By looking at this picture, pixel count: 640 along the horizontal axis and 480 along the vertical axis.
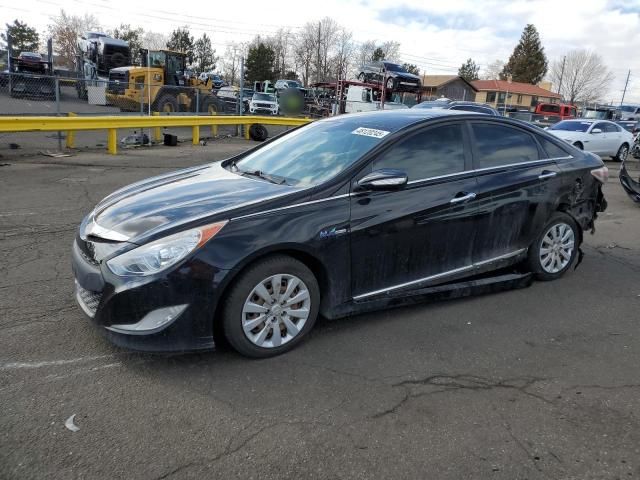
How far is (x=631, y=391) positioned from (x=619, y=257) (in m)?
3.47

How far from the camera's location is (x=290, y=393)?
303cm

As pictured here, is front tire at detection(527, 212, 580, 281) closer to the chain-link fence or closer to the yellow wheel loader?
the chain-link fence

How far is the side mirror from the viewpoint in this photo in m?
3.60

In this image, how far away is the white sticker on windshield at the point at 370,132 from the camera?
4.00 meters

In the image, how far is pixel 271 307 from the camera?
10.9 feet

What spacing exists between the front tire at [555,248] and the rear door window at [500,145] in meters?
0.68

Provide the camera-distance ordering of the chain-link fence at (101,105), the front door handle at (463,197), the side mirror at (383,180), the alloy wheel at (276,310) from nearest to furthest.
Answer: the alloy wheel at (276,310) → the side mirror at (383,180) → the front door handle at (463,197) → the chain-link fence at (101,105)

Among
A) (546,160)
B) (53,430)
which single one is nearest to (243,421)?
(53,430)

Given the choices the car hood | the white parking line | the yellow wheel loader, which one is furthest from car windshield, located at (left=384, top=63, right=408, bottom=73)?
the white parking line

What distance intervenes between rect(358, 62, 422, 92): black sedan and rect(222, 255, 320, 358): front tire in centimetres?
2935

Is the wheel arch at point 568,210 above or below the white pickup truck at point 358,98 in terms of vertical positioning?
below

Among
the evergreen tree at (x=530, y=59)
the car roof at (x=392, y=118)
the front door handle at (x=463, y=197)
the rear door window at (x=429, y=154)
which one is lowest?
the front door handle at (x=463, y=197)

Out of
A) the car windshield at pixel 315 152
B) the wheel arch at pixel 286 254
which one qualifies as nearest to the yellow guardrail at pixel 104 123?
the car windshield at pixel 315 152

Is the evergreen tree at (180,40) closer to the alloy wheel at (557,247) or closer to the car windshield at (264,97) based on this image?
the car windshield at (264,97)
